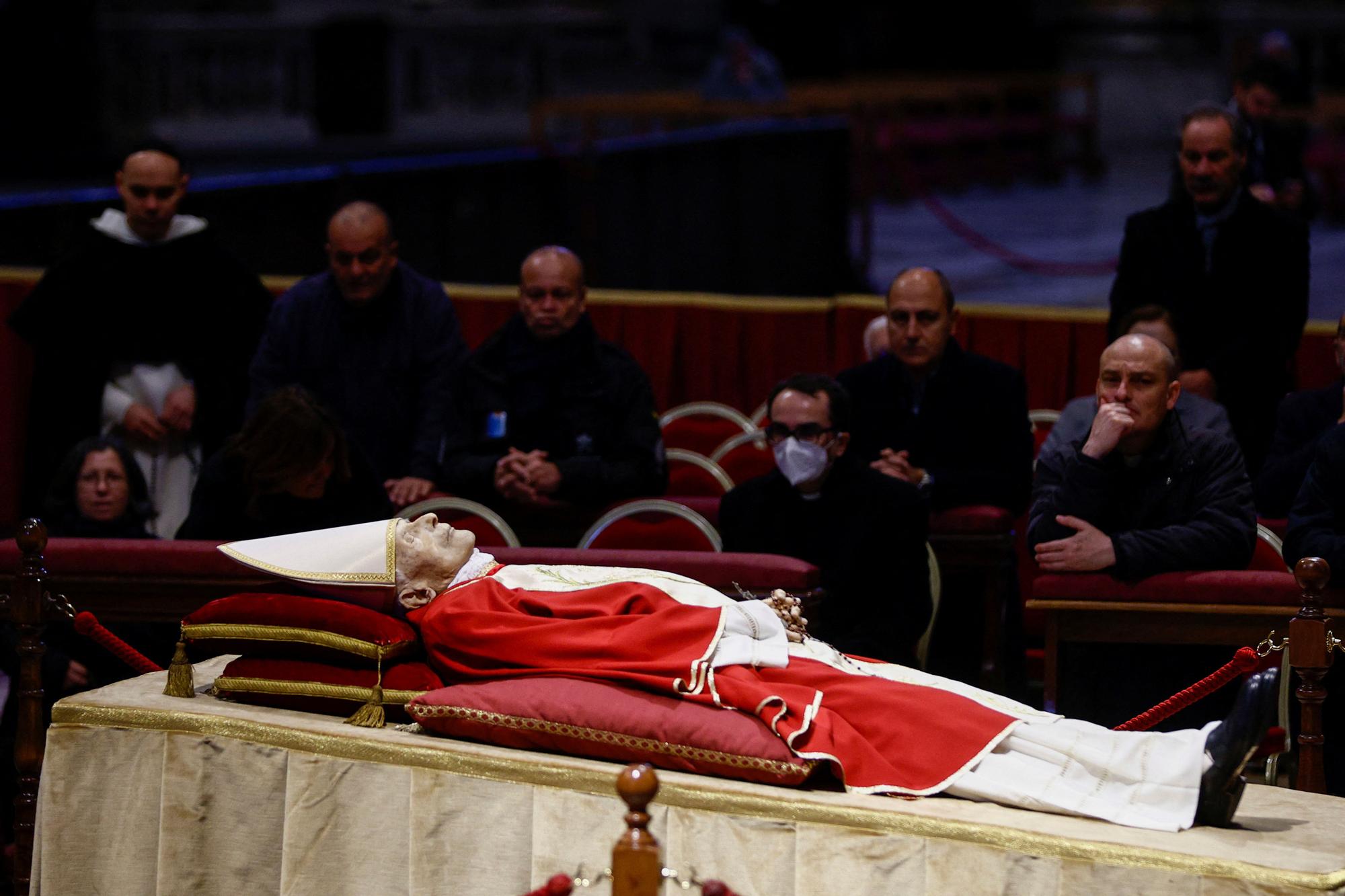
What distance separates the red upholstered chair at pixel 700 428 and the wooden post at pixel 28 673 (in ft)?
9.71

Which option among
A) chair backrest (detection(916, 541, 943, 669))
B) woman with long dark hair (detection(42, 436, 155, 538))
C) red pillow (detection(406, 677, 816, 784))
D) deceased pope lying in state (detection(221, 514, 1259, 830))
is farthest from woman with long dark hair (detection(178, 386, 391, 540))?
chair backrest (detection(916, 541, 943, 669))

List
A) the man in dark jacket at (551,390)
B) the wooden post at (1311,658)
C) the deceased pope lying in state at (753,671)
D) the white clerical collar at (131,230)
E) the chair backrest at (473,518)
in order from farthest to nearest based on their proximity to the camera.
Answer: the white clerical collar at (131,230) < the man in dark jacket at (551,390) < the chair backrest at (473,518) < the wooden post at (1311,658) < the deceased pope lying in state at (753,671)

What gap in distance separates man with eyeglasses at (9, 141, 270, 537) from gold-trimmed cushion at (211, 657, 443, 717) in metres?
2.14

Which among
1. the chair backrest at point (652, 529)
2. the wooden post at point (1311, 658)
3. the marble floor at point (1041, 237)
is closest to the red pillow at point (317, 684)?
the chair backrest at point (652, 529)

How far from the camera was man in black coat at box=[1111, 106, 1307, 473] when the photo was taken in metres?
5.72

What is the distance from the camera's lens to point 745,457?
6320 mm

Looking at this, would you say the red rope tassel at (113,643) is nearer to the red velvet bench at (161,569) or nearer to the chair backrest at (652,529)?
the red velvet bench at (161,569)

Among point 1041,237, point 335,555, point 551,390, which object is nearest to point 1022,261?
point 1041,237

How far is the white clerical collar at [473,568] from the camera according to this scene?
4035 mm

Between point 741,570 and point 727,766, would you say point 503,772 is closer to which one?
point 727,766

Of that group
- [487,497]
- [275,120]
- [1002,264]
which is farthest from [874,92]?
[487,497]

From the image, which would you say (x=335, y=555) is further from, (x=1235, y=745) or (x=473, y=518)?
(x=1235, y=745)

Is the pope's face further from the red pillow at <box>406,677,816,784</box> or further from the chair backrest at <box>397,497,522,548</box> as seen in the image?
the chair backrest at <box>397,497,522,548</box>

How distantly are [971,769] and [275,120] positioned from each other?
45.4ft
